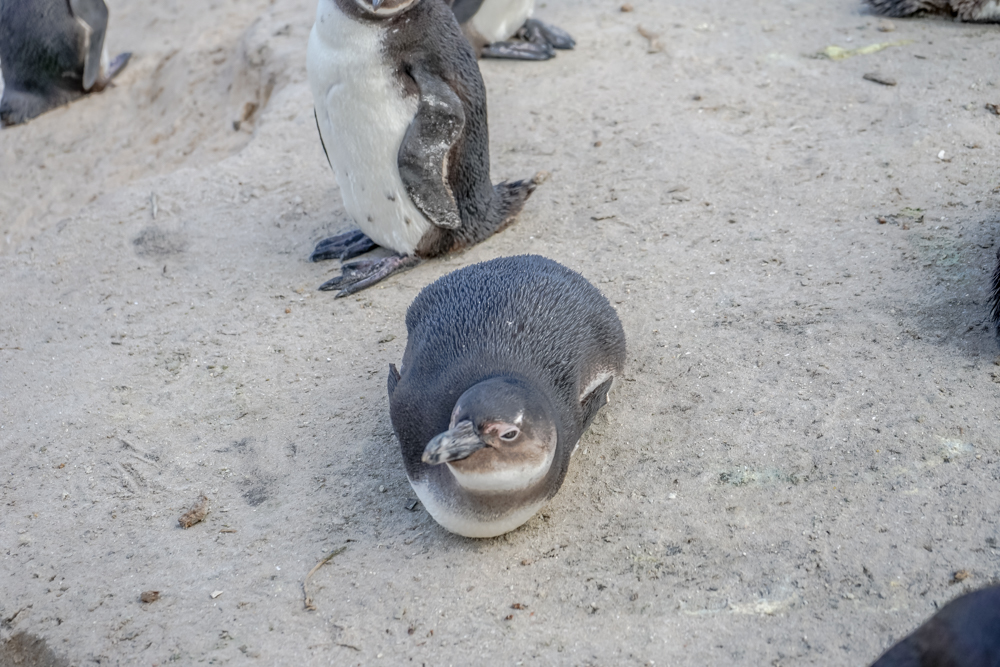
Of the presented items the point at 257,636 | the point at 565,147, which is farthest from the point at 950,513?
the point at 565,147

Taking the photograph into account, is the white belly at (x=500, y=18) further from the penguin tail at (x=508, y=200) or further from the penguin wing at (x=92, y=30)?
the penguin wing at (x=92, y=30)

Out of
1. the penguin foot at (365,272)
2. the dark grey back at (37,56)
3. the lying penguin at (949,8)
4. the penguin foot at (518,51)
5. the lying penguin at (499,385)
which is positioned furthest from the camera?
the dark grey back at (37,56)

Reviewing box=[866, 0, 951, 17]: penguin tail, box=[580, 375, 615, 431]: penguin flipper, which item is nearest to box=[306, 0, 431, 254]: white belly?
box=[580, 375, 615, 431]: penguin flipper

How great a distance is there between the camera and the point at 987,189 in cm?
421

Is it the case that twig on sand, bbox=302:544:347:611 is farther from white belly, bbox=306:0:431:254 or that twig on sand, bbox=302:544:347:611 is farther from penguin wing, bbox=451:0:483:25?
penguin wing, bbox=451:0:483:25

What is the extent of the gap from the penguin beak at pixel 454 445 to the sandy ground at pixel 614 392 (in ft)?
1.75

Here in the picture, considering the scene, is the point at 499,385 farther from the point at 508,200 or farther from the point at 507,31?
the point at 507,31

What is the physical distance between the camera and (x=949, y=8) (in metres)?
5.91

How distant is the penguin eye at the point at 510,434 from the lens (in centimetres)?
243

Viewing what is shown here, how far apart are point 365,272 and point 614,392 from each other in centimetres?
160

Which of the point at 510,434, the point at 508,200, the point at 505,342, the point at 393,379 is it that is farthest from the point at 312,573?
the point at 508,200

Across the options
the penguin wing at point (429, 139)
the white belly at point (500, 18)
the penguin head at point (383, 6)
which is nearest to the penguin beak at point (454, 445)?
the penguin wing at point (429, 139)

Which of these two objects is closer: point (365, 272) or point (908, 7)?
point (365, 272)

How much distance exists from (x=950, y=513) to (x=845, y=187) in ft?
7.33
